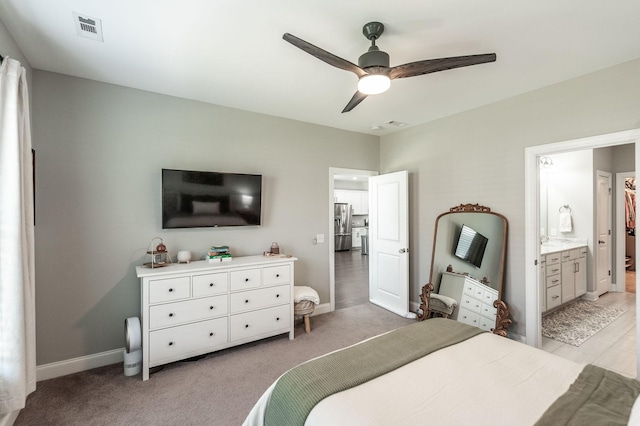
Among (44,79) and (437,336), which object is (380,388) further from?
(44,79)

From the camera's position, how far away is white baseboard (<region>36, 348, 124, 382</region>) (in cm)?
249

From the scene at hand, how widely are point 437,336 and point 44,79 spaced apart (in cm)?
383

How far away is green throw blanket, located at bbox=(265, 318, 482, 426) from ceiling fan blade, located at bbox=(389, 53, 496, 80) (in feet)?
5.81

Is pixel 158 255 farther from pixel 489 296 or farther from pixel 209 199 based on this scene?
pixel 489 296

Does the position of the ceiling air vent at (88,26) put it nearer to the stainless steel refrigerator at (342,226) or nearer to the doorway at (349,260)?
the doorway at (349,260)

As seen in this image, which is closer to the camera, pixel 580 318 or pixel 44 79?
pixel 44 79

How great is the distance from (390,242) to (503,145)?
6.22ft

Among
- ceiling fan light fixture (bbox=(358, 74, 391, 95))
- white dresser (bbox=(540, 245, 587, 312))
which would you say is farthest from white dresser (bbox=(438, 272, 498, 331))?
ceiling fan light fixture (bbox=(358, 74, 391, 95))

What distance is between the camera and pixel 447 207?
12.3ft

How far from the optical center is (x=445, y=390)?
131 centimetres

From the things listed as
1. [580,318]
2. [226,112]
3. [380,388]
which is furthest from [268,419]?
[580,318]

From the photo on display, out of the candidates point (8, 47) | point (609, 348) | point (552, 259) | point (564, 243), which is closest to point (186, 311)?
point (8, 47)

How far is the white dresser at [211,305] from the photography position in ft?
8.22

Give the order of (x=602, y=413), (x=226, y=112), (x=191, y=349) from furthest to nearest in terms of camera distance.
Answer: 1. (x=226, y=112)
2. (x=191, y=349)
3. (x=602, y=413)
